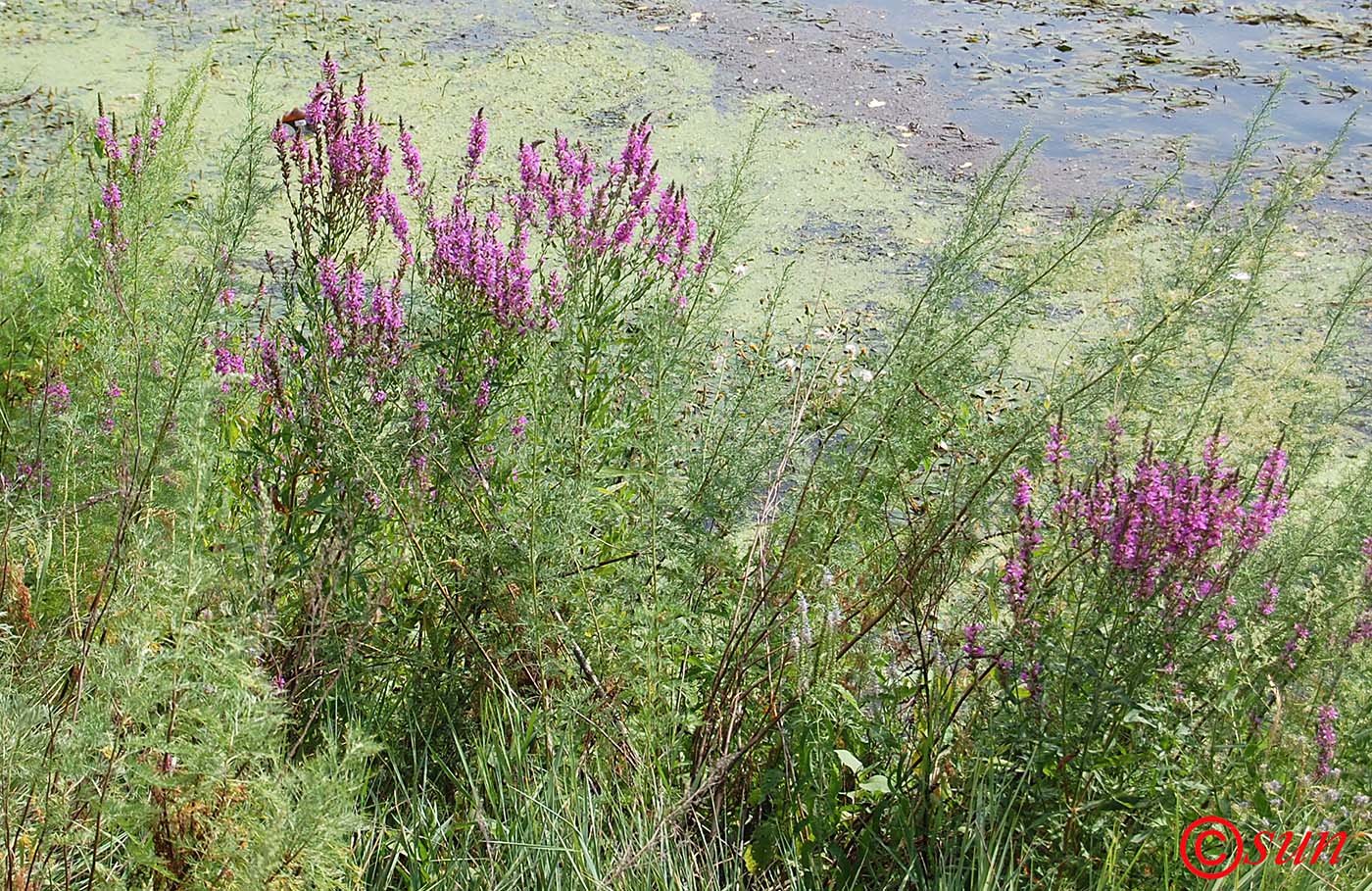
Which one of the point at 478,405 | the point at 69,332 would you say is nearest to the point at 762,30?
the point at 69,332

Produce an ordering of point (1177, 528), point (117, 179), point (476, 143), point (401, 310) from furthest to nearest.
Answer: point (117, 179) < point (476, 143) < point (401, 310) < point (1177, 528)

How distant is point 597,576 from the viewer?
251cm

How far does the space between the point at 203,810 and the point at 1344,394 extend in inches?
174

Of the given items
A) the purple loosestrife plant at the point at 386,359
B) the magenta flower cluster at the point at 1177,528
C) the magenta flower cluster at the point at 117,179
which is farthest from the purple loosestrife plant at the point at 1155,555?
the magenta flower cluster at the point at 117,179

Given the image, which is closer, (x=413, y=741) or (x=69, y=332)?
(x=413, y=741)

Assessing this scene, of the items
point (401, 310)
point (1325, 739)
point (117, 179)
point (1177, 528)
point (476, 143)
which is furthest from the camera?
point (117, 179)

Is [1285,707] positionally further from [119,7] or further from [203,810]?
[119,7]

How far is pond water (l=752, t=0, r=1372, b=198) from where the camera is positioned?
259 inches

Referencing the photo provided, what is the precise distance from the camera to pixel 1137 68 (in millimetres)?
7391

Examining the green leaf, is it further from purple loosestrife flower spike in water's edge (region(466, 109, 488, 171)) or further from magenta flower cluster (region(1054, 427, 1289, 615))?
purple loosestrife flower spike in water's edge (region(466, 109, 488, 171))
